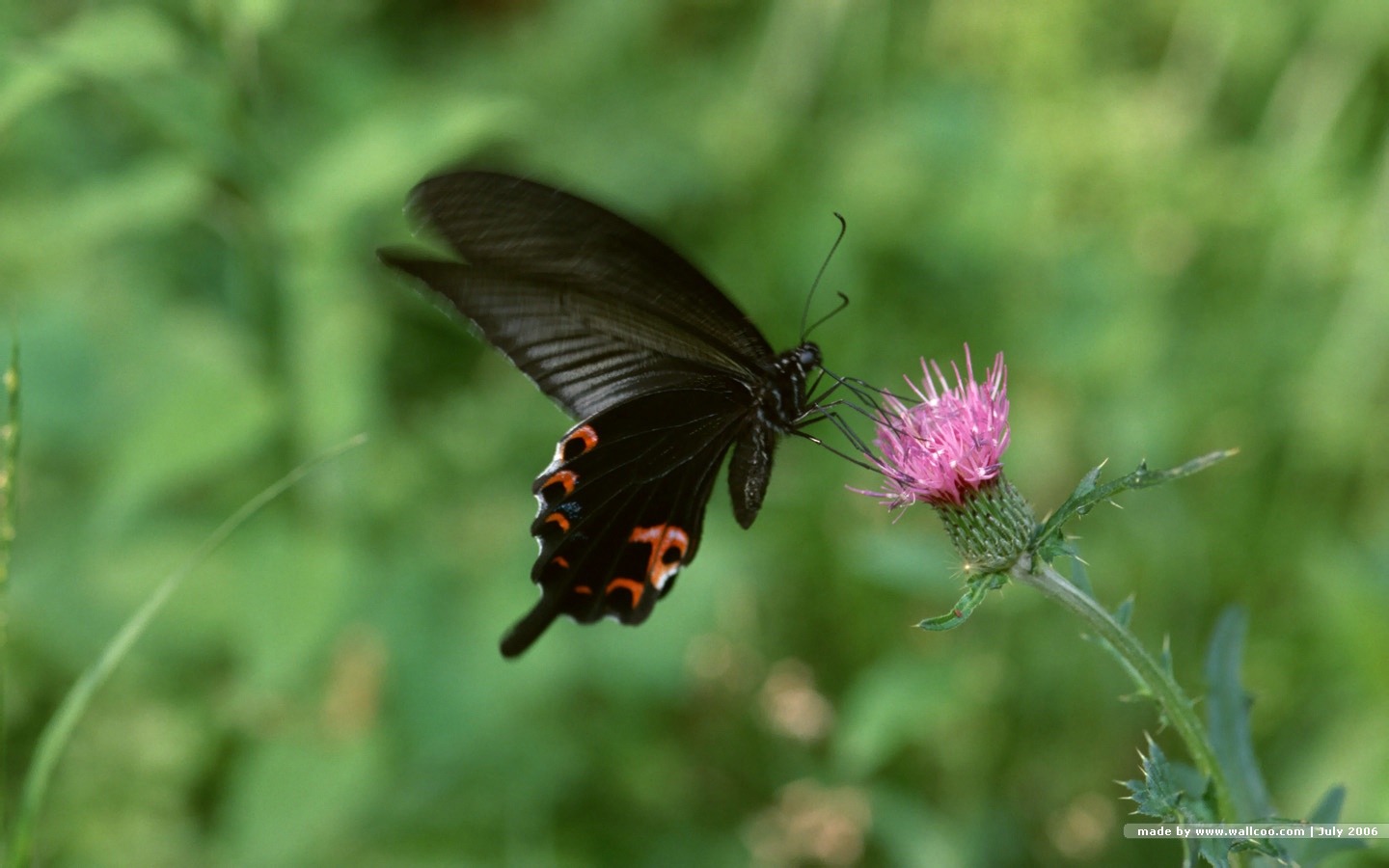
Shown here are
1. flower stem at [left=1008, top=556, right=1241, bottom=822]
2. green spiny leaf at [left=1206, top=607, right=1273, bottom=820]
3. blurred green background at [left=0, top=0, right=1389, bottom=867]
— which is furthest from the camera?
blurred green background at [left=0, top=0, right=1389, bottom=867]

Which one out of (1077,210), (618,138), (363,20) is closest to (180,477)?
(618,138)

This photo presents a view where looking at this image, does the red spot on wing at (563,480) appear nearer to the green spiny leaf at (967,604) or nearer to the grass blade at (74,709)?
the grass blade at (74,709)

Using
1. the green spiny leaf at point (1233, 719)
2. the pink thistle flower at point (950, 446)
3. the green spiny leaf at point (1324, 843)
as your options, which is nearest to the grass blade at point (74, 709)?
the pink thistle flower at point (950, 446)

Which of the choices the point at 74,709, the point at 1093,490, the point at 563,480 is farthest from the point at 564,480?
the point at 1093,490

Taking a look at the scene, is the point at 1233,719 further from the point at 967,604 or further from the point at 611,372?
the point at 611,372

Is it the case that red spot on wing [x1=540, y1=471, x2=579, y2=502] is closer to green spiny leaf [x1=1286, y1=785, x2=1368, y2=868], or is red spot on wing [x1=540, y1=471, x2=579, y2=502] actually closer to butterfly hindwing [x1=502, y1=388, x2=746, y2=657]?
butterfly hindwing [x1=502, y1=388, x2=746, y2=657]

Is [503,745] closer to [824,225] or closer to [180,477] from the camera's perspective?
[180,477]

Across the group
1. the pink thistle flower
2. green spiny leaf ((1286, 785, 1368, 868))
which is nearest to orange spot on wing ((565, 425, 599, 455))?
the pink thistle flower
